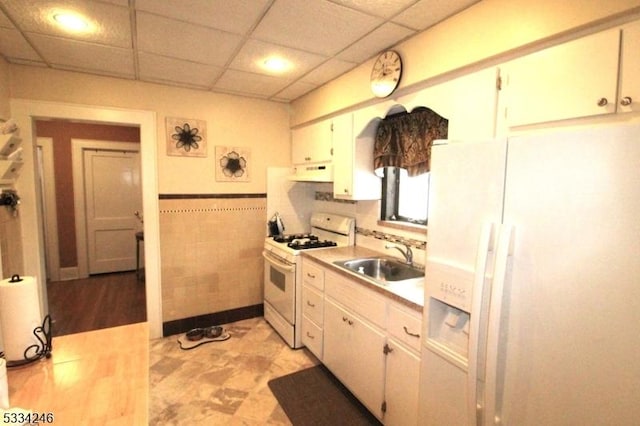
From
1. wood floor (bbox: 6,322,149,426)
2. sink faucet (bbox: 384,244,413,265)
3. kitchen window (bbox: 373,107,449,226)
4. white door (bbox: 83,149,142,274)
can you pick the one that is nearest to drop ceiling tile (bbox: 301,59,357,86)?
kitchen window (bbox: 373,107,449,226)

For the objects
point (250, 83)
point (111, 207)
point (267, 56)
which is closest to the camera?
point (267, 56)

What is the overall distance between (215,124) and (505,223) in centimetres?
292

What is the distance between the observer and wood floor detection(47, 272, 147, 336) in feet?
11.3

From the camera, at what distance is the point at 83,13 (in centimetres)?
176

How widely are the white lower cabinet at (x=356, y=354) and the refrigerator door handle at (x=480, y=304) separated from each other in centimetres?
78

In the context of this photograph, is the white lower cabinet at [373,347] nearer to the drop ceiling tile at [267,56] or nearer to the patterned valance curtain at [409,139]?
the patterned valance curtain at [409,139]

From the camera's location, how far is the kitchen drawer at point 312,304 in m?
2.55

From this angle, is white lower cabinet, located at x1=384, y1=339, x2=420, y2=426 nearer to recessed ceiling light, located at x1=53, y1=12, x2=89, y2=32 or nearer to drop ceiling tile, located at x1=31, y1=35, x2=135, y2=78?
recessed ceiling light, located at x1=53, y1=12, x2=89, y2=32

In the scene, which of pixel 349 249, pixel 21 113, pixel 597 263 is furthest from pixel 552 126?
pixel 21 113

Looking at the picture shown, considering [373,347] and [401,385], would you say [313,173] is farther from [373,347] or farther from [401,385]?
[401,385]

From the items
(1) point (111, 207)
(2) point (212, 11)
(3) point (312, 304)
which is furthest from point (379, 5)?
(1) point (111, 207)

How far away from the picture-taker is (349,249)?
2902 millimetres

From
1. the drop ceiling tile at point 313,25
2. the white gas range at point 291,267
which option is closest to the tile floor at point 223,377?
the white gas range at point 291,267

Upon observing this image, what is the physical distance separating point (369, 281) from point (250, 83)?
211 centimetres
